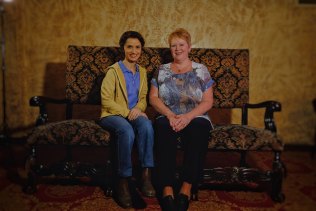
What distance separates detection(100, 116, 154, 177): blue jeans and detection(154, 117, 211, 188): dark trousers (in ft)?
0.26

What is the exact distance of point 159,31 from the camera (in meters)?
4.00

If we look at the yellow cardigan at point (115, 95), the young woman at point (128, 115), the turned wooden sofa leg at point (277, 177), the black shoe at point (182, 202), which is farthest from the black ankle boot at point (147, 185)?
the turned wooden sofa leg at point (277, 177)

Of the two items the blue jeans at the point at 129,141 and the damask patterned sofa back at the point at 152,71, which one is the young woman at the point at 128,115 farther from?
the damask patterned sofa back at the point at 152,71

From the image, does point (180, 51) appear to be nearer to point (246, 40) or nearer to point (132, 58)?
point (132, 58)

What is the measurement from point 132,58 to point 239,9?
6.31 feet

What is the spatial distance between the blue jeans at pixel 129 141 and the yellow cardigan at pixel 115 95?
139 mm

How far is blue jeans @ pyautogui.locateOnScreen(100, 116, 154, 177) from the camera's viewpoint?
2.42m

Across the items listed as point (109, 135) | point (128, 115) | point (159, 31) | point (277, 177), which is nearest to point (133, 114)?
point (128, 115)

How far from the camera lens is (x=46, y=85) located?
4.09 metres

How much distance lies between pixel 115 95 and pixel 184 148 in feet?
2.64

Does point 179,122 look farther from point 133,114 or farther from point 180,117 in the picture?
point 133,114

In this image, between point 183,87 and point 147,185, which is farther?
point 183,87

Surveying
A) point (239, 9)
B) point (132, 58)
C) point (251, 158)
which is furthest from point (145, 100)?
point (239, 9)

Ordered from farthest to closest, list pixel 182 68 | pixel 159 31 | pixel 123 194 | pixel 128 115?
pixel 159 31, pixel 182 68, pixel 128 115, pixel 123 194
